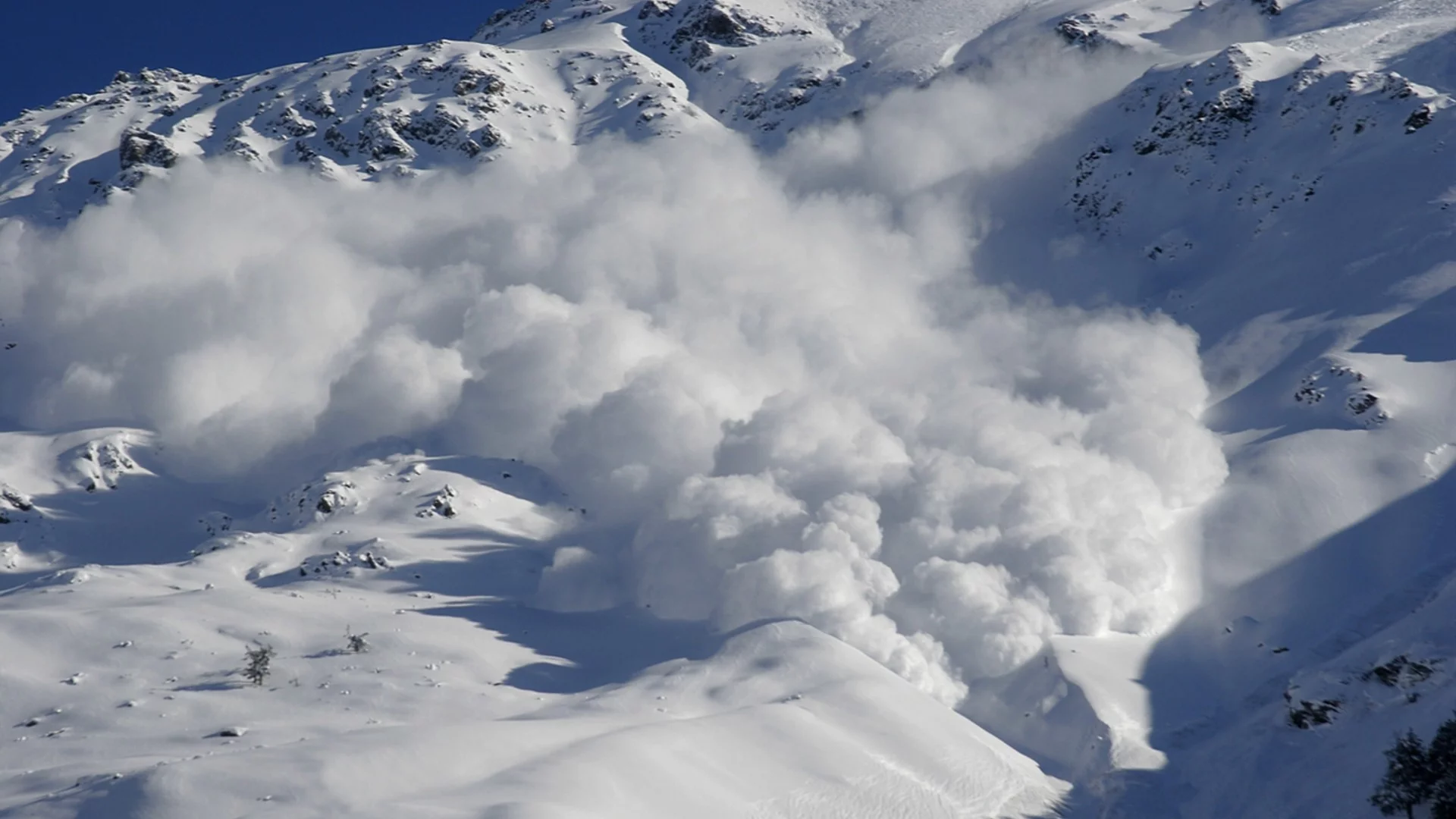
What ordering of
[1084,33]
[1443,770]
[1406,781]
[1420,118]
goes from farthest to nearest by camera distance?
1. [1084,33]
2. [1420,118]
3. [1406,781]
4. [1443,770]

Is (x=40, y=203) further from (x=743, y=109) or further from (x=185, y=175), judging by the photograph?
(x=743, y=109)

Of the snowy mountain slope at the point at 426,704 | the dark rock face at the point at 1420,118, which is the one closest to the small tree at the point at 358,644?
the snowy mountain slope at the point at 426,704

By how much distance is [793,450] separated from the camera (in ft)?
269

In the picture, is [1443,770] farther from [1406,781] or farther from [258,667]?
[258,667]

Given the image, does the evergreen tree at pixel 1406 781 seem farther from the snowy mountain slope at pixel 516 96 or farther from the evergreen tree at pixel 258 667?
the snowy mountain slope at pixel 516 96

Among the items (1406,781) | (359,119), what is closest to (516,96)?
(359,119)

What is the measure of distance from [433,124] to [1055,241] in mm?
79517

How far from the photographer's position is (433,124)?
148m

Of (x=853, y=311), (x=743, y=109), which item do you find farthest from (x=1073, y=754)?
(x=743, y=109)

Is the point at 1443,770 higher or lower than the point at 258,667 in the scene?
lower

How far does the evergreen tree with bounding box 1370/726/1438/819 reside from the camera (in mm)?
41562

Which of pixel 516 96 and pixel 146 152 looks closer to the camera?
pixel 146 152

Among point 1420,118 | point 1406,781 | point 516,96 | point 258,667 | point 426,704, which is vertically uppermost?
point 516,96

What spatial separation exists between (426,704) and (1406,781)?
39.5 m
